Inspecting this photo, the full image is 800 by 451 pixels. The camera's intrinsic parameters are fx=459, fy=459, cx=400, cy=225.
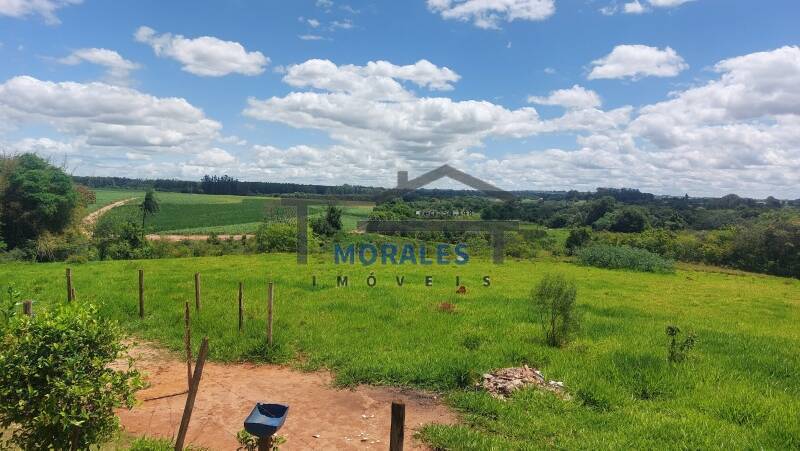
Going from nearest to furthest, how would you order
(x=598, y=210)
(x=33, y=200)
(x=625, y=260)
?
(x=625, y=260)
(x=33, y=200)
(x=598, y=210)

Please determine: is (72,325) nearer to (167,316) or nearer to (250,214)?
(167,316)

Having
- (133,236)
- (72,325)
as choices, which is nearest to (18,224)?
(133,236)

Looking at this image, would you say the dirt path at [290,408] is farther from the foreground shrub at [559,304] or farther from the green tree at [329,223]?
the green tree at [329,223]

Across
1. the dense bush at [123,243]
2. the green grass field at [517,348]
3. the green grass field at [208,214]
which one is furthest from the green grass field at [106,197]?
the green grass field at [517,348]

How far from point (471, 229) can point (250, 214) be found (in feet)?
163

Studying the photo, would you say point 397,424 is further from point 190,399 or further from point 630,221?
point 630,221

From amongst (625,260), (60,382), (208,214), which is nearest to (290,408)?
(60,382)

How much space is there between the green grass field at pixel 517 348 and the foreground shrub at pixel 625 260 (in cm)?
1398

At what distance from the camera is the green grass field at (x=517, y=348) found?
18.8 ft

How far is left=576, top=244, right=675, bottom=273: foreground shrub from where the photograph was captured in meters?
31.7

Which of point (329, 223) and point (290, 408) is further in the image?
point (329, 223)

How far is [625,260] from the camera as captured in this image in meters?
32.5

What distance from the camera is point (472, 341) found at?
9352 mm

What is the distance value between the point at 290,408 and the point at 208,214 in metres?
76.7
